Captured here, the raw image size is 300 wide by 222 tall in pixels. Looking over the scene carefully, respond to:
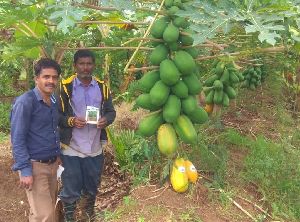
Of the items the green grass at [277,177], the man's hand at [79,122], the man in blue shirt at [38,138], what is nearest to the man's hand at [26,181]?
the man in blue shirt at [38,138]

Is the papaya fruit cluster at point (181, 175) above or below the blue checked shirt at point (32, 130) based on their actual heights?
below

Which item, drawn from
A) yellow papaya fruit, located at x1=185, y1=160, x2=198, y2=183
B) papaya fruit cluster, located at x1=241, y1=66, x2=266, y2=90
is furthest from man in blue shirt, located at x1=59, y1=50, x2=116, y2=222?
papaya fruit cluster, located at x1=241, y1=66, x2=266, y2=90

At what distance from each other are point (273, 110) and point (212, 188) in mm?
3358

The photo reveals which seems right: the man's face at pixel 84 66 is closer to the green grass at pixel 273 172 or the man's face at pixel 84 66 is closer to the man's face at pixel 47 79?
the man's face at pixel 47 79

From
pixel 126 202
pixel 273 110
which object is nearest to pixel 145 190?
pixel 126 202

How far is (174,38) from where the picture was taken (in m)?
2.60

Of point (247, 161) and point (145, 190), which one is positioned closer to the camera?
point (145, 190)

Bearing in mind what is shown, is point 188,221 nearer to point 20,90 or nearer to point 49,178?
point 49,178

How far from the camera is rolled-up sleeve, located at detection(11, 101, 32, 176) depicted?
298cm

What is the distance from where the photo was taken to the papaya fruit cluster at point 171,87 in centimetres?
265

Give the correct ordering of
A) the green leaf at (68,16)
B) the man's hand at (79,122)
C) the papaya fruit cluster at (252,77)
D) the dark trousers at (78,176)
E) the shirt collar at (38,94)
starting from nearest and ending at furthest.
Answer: the green leaf at (68,16), the shirt collar at (38,94), the man's hand at (79,122), the dark trousers at (78,176), the papaya fruit cluster at (252,77)

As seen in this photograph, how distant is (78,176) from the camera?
3.44m

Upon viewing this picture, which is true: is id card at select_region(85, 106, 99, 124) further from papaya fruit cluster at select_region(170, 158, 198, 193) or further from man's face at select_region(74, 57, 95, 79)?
papaya fruit cluster at select_region(170, 158, 198, 193)

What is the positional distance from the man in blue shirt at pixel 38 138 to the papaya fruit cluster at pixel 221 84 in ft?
5.91
